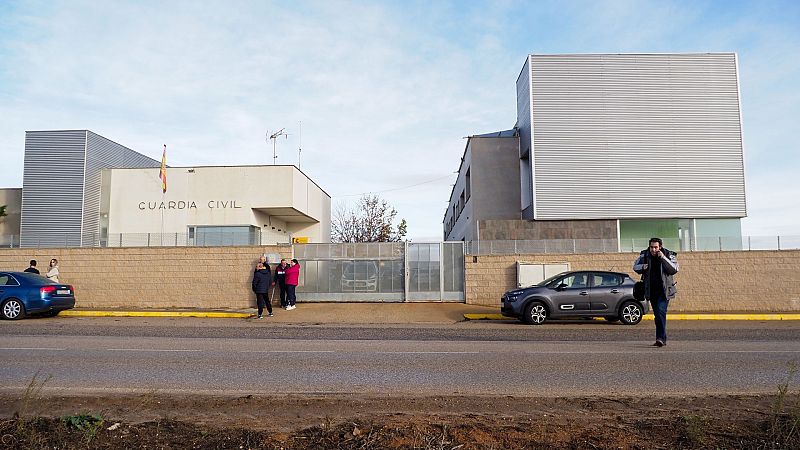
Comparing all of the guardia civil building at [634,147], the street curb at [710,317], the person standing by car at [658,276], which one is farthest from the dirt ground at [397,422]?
the guardia civil building at [634,147]

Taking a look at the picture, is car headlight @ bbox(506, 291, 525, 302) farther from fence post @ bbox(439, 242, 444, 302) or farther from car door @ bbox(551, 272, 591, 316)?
fence post @ bbox(439, 242, 444, 302)

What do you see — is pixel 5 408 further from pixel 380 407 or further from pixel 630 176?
pixel 630 176

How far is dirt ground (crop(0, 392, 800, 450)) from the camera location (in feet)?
15.6

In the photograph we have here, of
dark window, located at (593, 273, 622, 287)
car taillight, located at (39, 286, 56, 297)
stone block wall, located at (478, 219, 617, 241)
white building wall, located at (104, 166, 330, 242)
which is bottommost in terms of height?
car taillight, located at (39, 286, 56, 297)

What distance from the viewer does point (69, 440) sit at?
188 inches

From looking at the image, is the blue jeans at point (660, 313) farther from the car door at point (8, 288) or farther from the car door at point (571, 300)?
the car door at point (8, 288)

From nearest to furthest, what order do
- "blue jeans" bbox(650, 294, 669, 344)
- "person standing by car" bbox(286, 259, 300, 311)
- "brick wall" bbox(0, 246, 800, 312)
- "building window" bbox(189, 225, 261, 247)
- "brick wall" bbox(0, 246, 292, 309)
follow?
"blue jeans" bbox(650, 294, 669, 344) < "person standing by car" bbox(286, 259, 300, 311) < "brick wall" bbox(0, 246, 800, 312) < "brick wall" bbox(0, 246, 292, 309) < "building window" bbox(189, 225, 261, 247)

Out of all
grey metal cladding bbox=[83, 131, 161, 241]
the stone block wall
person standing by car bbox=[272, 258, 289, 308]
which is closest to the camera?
person standing by car bbox=[272, 258, 289, 308]

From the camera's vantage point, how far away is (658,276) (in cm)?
1084

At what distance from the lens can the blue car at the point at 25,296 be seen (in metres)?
17.1

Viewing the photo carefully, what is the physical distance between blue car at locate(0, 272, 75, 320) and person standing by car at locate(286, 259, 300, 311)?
21.9 ft

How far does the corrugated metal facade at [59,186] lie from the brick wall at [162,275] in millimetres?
7164

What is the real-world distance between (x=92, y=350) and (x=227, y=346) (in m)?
2.26

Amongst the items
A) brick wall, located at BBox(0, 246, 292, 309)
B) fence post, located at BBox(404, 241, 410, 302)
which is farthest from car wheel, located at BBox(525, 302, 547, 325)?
brick wall, located at BBox(0, 246, 292, 309)
